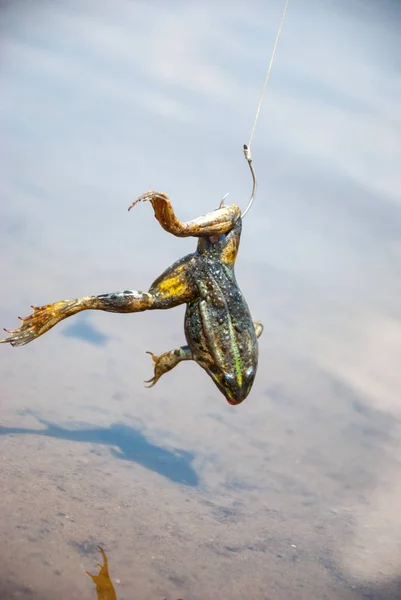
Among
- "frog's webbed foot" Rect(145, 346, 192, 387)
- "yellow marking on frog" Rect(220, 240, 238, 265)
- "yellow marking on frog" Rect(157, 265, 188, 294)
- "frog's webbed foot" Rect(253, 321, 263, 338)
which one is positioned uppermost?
"yellow marking on frog" Rect(220, 240, 238, 265)

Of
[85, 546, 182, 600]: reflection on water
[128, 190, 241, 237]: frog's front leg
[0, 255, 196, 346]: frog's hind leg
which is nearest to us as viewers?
[128, 190, 241, 237]: frog's front leg

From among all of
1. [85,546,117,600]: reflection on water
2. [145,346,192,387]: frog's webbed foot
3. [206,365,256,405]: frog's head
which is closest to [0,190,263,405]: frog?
[206,365,256,405]: frog's head

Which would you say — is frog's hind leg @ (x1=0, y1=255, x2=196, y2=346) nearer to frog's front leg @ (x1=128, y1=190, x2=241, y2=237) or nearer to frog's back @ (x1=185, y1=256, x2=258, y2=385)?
frog's back @ (x1=185, y1=256, x2=258, y2=385)

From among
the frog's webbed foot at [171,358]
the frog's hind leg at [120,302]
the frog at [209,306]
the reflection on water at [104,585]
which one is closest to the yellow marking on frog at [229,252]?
the frog at [209,306]

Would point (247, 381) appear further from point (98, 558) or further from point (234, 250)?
point (98, 558)

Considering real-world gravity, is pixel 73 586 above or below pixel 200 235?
below

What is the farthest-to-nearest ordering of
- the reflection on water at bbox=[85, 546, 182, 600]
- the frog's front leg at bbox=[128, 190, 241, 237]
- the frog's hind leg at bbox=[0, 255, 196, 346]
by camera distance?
the reflection on water at bbox=[85, 546, 182, 600], the frog's hind leg at bbox=[0, 255, 196, 346], the frog's front leg at bbox=[128, 190, 241, 237]

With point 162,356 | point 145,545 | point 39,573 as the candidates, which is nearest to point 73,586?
point 39,573

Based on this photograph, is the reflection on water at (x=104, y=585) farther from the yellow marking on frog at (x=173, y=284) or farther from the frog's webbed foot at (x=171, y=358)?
the yellow marking on frog at (x=173, y=284)
